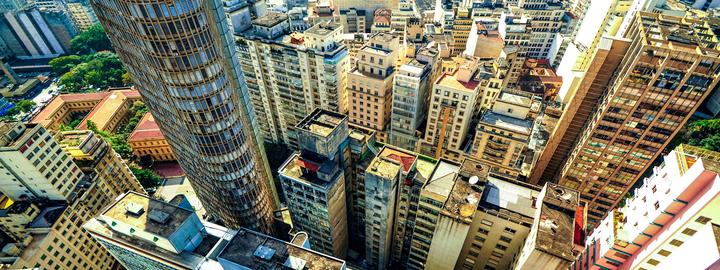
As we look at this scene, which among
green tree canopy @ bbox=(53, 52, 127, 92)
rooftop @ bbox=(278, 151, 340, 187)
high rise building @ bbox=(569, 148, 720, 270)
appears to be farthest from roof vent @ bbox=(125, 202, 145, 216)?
green tree canopy @ bbox=(53, 52, 127, 92)

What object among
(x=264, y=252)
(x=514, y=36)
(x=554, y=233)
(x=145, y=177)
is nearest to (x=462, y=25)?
(x=514, y=36)

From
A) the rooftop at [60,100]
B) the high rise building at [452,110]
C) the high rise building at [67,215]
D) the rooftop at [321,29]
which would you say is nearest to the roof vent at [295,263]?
the high rise building at [67,215]

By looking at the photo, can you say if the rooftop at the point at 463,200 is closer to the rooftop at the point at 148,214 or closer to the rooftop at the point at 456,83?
Result: the rooftop at the point at 456,83

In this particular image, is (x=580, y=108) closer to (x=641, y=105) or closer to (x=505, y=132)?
(x=641, y=105)

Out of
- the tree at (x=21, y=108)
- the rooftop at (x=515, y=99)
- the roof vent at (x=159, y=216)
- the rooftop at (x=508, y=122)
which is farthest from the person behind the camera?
the tree at (x=21, y=108)

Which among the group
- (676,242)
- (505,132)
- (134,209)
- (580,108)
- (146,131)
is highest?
(676,242)
